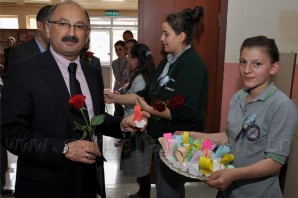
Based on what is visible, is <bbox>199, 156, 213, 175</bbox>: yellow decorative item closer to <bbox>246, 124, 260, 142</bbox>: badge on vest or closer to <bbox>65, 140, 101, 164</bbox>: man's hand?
<bbox>246, 124, 260, 142</bbox>: badge on vest

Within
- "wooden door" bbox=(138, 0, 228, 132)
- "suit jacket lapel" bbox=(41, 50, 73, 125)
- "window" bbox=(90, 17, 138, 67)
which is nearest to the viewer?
"suit jacket lapel" bbox=(41, 50, 73, 125)

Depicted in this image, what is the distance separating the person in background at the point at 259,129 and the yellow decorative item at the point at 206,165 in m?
0.06

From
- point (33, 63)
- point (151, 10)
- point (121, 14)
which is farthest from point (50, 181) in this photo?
point (121, 14)

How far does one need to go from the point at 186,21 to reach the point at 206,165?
3.52 ft

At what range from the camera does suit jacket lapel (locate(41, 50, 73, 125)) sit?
1.30 m

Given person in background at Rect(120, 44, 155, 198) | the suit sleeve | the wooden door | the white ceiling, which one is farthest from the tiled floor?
the white ceiling

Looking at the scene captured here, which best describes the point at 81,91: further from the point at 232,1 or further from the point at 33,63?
the point at 232,1

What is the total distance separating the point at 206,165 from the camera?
1.35 metres

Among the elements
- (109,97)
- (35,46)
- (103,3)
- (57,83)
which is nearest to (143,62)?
(109,97)

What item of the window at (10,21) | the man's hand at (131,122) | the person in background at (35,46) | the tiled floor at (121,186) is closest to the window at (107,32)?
the window at (10,21)

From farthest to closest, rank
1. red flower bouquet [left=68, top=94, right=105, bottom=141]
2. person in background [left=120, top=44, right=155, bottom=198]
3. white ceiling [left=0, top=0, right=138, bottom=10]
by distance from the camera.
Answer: white ceiling [left=0, top=0, right=138, bottom=10], person in background [left=120, top=44, right=155, bottom=198], red flower bouquet [left=68, top=94, right=105, bottom=141]

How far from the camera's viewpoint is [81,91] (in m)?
1.42

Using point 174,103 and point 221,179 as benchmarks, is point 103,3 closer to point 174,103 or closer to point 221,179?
point 174,103

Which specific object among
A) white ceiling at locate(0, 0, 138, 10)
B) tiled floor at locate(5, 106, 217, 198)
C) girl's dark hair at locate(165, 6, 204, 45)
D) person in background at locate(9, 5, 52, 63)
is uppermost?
white ceiling at locate(0, 0, 138, 10)
